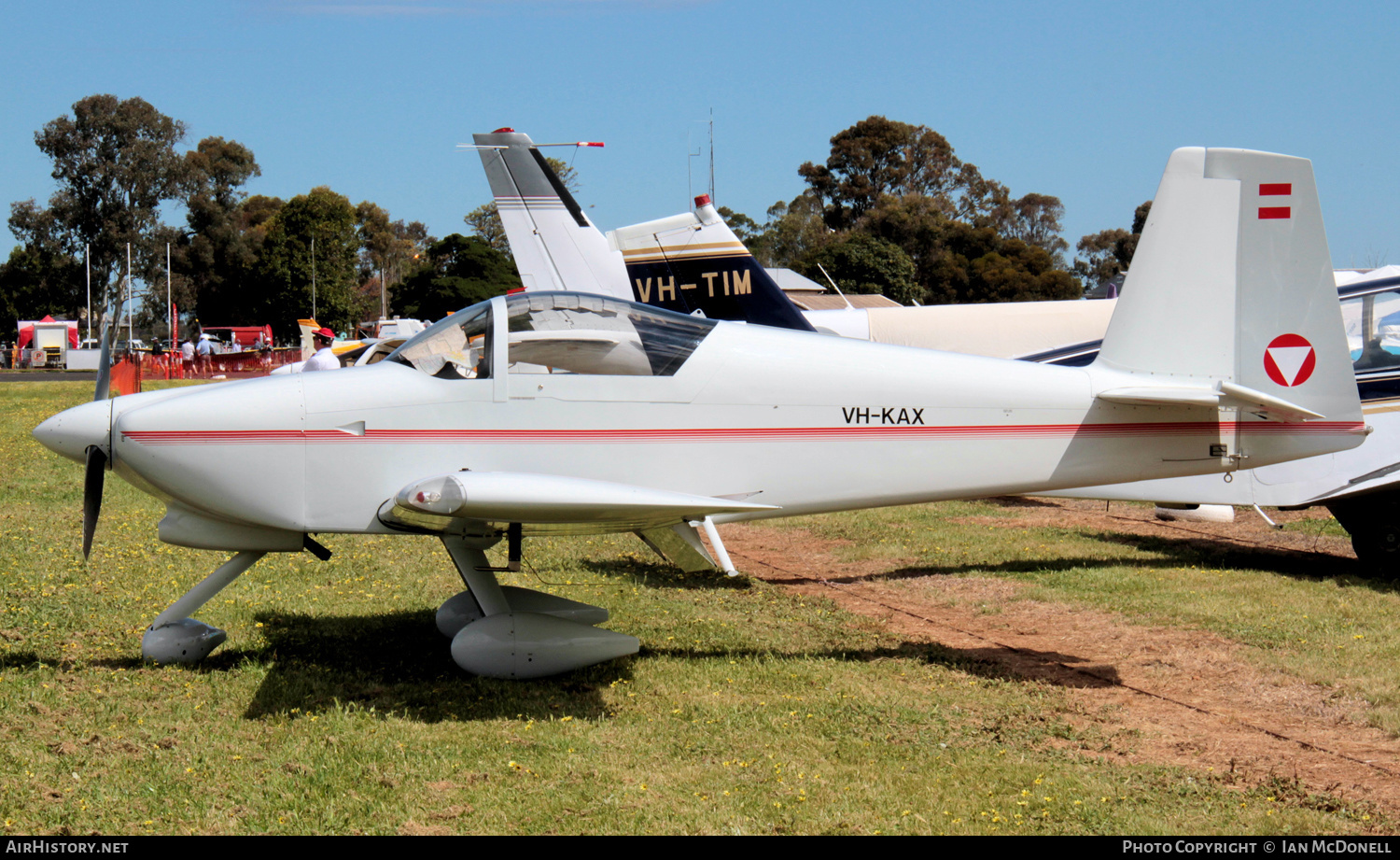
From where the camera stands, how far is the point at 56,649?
6223 mm

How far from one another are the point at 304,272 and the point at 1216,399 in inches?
Answer: 2953

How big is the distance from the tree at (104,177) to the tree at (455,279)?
1637cm

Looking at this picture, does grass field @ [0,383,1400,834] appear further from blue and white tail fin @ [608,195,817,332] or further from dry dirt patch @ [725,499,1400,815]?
blue and white tail fin @ [608,195,817,332]

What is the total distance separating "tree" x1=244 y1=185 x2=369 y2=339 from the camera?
242ft

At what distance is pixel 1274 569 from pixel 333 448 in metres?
7.96

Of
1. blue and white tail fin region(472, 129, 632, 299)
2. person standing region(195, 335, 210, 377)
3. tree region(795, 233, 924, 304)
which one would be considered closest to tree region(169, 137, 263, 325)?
person standing region(195, 335, 210, 377)

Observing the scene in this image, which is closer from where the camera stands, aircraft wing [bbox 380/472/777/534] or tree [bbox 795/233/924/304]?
aircraft wing [bbox 380/472/777/534]

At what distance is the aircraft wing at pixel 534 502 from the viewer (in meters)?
4.93

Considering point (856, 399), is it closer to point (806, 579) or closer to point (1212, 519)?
point (806, 579)

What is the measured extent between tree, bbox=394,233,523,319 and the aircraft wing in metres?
62.2

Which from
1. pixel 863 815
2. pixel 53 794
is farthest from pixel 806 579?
pixel 53 794

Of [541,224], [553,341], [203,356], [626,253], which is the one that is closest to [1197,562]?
[553,341]

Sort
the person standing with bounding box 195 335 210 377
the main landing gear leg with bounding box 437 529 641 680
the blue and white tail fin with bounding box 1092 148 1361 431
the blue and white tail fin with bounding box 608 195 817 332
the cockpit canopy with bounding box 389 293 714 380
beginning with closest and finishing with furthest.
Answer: the cockpit canopy with bounding box 389 293 714 380, the main landing gear leg with bounding box 437 529 641 680, the blue and white tail fin with bounding box 1092 148 1361 431, the blue and white tail fin with bounding box 608 195 817 332, the person standing with bounding box 195 335 210 377

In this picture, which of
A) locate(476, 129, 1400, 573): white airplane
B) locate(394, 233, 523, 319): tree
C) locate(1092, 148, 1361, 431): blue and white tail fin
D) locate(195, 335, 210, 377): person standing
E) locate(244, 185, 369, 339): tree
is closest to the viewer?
locate(1092, 148, 1361, 431): blue and white tail fin
